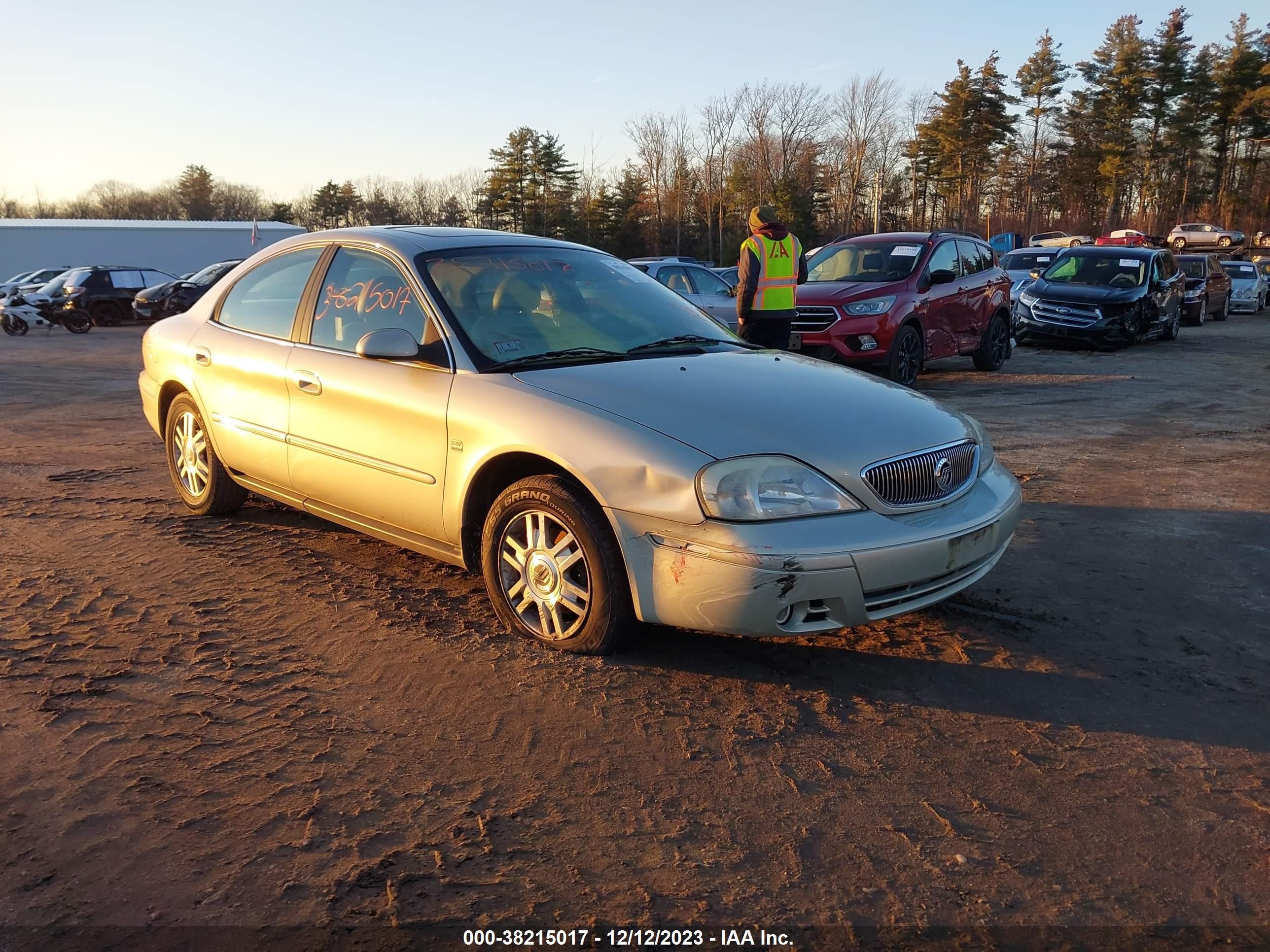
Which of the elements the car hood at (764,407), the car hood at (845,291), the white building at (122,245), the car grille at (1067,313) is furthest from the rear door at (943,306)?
the white building at (122,245)

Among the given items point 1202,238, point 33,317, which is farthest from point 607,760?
point 1202,238

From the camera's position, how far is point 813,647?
4020 mm

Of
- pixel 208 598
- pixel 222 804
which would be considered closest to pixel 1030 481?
pixel 208 598

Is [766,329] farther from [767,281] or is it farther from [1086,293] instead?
[1086,293]

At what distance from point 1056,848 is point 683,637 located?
1759mm

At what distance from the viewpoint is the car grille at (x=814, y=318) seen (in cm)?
1148

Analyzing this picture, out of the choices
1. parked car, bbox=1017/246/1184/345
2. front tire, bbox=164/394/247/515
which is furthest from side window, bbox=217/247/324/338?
parked car, bbox=1017/246/1184/345

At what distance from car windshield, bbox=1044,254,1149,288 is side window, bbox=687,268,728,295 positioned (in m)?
6.66

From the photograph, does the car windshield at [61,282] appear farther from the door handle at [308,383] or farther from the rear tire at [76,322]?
the door handle at [308,383]

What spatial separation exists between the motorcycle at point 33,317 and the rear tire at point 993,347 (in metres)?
22.0

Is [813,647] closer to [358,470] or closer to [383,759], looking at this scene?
[383,759]

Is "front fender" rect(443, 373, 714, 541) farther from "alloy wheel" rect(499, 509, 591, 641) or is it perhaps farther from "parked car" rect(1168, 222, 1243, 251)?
"parked car" rect(1168, 222, 1243, 251)

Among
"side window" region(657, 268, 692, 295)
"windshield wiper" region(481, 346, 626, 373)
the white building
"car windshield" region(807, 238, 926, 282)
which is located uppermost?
the white building

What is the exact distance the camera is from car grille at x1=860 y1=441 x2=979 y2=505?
3656 millimetres
